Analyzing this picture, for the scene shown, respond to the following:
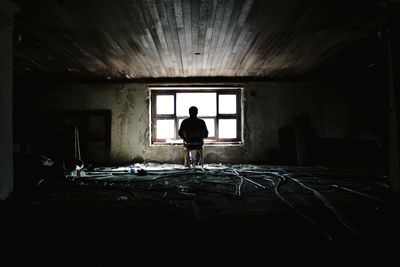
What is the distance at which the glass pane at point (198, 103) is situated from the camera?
829 centimetres

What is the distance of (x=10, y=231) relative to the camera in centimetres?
214

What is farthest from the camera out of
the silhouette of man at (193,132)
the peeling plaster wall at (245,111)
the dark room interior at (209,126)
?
the peeling plaster wall at (245,111)

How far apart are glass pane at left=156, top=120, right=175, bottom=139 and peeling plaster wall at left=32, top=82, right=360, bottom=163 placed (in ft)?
1.12

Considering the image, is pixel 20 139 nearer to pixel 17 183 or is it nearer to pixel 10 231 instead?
pixel 17 183

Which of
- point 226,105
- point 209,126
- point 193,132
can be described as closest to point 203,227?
point 193,132

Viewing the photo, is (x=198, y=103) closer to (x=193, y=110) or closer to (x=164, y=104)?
(x=164, y=104)

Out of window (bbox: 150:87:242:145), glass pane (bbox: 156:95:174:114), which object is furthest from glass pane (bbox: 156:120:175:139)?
glass pane (bbox: 156:95:174:114)

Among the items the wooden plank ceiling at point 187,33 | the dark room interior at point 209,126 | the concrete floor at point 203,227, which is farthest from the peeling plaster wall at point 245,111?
the concrete floor at point 203,227

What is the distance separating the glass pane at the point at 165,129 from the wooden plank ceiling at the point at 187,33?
1779 mm

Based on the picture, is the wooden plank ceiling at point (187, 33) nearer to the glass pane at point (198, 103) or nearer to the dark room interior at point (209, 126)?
the dark room interior at point (209, 126)

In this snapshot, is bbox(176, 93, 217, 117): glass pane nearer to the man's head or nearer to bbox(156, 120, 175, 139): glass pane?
bbox(156, 120, 175, 139): glass pane

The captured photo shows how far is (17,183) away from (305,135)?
6.79 metres

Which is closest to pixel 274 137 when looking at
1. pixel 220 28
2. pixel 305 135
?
pixel 305 135

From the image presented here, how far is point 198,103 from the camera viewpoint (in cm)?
834
